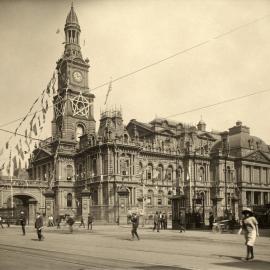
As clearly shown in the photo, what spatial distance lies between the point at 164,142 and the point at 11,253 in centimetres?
5878

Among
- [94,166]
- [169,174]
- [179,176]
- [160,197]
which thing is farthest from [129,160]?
[179,176]

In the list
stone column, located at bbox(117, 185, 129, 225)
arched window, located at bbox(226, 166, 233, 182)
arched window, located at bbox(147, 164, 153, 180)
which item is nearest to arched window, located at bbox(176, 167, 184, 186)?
arched window, located at bbox(147, 164, 153, 180)

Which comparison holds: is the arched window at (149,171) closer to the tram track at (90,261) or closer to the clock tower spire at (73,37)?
the clock tower spire at (73,37)

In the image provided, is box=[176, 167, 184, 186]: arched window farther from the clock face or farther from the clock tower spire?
the clock tower spire

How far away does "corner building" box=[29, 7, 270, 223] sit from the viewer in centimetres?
6100

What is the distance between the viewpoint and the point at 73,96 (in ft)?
228

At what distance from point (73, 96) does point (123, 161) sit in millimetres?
14571

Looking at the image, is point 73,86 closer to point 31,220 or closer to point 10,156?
point 31,220

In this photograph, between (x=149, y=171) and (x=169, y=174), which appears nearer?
(x=149, y=171)

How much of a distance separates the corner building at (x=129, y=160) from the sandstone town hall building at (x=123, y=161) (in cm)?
13

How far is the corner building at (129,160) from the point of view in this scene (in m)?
61.0

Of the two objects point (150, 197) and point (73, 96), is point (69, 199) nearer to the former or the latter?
point (150, 197)

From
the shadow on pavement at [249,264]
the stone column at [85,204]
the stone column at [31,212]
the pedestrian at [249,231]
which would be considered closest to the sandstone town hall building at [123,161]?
the stone column at [31,212]

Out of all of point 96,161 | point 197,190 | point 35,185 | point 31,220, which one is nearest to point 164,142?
point 197,190
